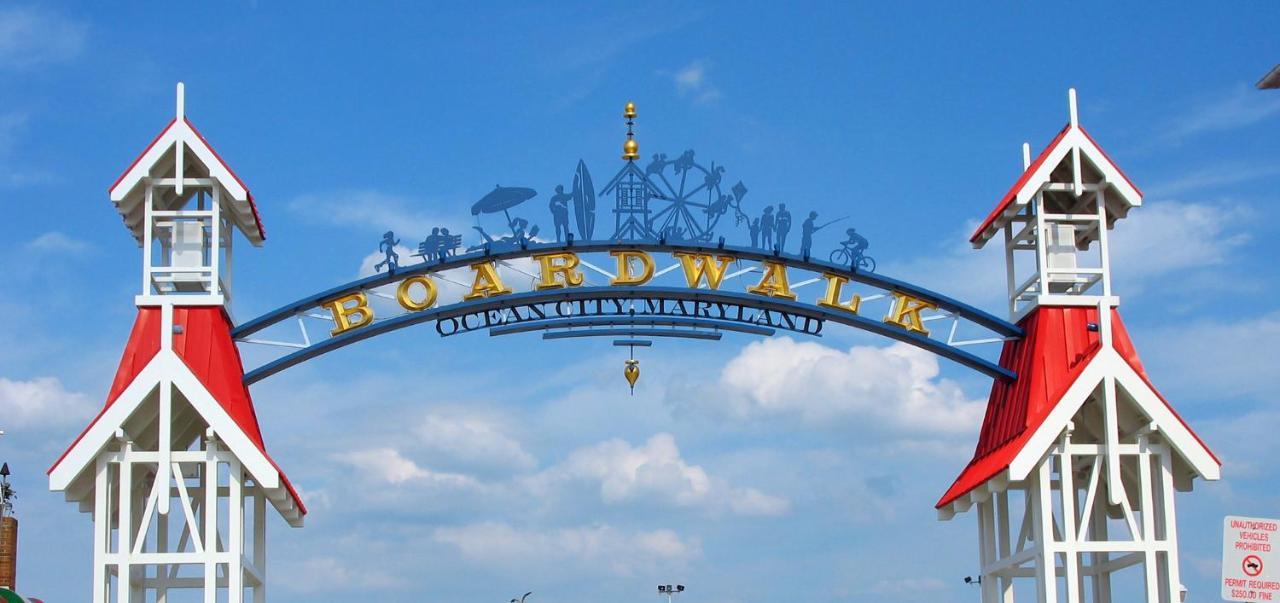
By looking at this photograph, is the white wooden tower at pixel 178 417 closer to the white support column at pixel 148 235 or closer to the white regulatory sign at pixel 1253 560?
the white support column at pixel 148 235

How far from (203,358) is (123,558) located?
110 inches

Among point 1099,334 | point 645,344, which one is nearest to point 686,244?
point 645,344

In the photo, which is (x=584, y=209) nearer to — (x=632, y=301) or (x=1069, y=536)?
(x=632, y=301)

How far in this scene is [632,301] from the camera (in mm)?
23828

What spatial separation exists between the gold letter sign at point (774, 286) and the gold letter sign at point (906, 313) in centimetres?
149

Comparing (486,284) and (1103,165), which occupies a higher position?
(1103,165)

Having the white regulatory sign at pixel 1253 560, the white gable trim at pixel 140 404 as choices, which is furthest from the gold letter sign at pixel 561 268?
the white regulatory sign at pixel 1253 560

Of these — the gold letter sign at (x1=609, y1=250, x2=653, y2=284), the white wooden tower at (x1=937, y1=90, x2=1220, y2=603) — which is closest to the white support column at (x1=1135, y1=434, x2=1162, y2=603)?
the white wooden tower at (x1=937, y1=90, x2=1220, y2=603)

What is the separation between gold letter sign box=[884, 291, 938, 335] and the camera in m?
23.9

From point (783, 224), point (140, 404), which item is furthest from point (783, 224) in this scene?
point (140, 404)

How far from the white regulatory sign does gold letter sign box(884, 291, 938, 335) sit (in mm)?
13711

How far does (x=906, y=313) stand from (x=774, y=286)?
77.0 inches

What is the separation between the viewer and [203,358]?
2202cm

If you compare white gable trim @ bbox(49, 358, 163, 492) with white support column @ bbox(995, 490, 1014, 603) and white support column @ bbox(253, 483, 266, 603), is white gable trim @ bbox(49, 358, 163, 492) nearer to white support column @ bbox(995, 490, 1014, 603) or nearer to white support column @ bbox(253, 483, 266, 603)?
white support column @ bbox(253, 483, 266, 603)
